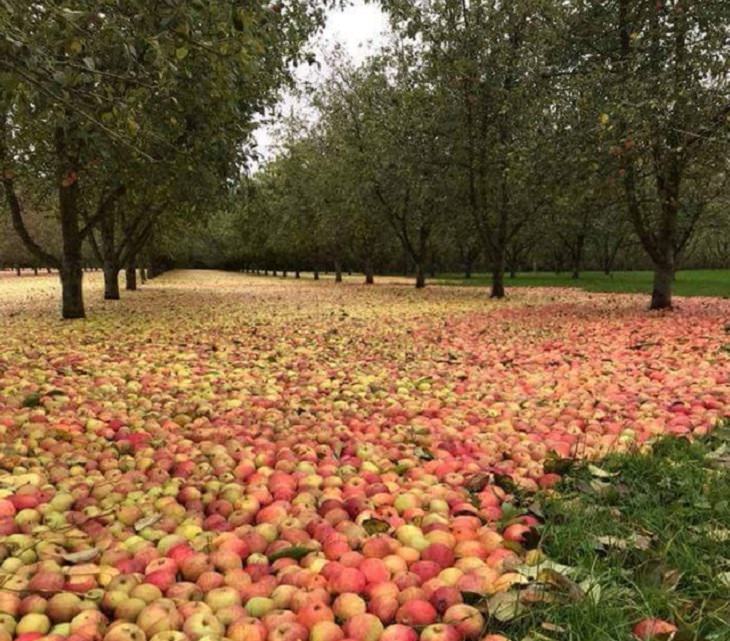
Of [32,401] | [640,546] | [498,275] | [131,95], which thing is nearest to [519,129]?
[498,275]

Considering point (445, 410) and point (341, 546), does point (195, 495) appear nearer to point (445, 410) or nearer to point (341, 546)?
point (341, 546)

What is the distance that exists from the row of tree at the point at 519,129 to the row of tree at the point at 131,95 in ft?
A: 13.1

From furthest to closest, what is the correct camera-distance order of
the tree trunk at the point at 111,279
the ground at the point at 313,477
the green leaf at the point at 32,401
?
the tree trunk at the point at 111,279 < the green leaf at the point at 32,401 < the ground at the point at 313,477

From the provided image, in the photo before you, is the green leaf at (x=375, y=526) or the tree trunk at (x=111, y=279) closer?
the green leaf at (x=375, y=526)

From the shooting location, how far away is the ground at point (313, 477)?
7.13 ft

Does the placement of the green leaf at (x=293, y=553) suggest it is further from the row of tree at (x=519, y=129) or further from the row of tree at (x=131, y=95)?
the row of tree at (x=519, y=129)

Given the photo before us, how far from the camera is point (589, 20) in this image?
13805 millimetres

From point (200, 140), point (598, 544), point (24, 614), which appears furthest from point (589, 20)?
point (24, 614)

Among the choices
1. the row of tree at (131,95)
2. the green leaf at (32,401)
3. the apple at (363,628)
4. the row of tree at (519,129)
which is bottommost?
the apple at (363,628)

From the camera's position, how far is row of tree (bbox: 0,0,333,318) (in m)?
3.72

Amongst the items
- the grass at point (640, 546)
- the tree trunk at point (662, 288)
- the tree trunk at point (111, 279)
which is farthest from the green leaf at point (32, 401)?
the tree trunk at point (111, 279)

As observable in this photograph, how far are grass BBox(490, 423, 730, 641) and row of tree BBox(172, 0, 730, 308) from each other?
5514mm

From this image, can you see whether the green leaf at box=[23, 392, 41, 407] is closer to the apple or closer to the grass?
the apple

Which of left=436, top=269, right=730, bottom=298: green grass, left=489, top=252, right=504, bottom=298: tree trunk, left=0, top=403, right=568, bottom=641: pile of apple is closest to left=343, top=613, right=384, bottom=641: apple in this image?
left=0, top=403, right=568, bottom=641: pile of apple
